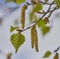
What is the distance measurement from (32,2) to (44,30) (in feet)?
0.73

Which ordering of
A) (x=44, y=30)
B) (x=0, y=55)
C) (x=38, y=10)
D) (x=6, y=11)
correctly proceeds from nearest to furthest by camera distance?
(x=38, y=10)
(x=44, y=30)
(x=6, y=11)
(x=0, y=55)

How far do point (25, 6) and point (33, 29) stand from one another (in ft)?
0.31

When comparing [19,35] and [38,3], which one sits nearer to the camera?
[19,35]

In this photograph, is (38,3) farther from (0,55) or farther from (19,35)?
(0,55)

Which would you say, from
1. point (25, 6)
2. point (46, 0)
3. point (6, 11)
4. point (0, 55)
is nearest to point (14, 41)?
point (25, 6)

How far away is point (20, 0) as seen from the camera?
2.90ft

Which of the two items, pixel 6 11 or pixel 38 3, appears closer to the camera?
pixel 38 3

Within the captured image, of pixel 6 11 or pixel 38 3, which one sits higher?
pixel 38 3

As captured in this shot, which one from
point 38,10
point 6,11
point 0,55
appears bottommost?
point 0,55

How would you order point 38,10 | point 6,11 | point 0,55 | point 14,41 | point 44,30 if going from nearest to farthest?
1. point 14,41
2. point 38,10
3. point 44,30
4. point 6,11
5. point 0,55

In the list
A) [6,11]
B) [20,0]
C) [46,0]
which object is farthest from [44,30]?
[6,11]

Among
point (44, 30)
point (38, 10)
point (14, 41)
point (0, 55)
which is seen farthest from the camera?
point (0, 55)

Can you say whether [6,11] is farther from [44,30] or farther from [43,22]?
[43,22]

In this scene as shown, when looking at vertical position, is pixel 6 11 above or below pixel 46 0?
below
